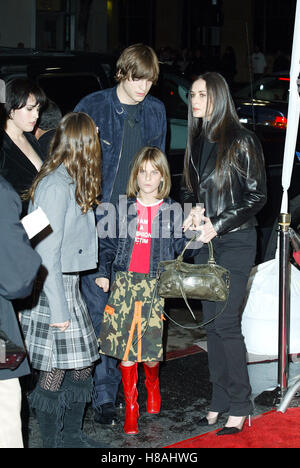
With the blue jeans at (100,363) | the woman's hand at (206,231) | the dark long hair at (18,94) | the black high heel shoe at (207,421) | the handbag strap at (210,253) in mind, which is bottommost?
the black high heel shoe at (207,421)

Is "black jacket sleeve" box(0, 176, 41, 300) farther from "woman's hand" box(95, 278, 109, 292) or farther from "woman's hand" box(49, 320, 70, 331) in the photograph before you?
"woman's hand" box(95, 278, 109, 292)

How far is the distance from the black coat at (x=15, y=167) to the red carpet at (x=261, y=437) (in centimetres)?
155

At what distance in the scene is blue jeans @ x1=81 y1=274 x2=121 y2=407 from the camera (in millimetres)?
4461

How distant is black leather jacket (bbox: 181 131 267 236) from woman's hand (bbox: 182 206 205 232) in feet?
0.20

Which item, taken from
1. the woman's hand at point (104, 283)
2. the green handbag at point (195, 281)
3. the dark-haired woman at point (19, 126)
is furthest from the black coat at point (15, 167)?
the green handbag at point (195, 281)

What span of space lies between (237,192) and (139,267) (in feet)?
2.25

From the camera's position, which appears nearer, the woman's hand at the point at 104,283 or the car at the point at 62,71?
the woman's hand at the point at 104,283

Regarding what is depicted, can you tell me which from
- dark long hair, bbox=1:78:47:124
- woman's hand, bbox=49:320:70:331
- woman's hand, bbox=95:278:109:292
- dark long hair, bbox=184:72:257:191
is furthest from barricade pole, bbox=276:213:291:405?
dark long hair, bbox=1:78:47:124

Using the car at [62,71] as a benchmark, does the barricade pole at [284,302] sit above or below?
below

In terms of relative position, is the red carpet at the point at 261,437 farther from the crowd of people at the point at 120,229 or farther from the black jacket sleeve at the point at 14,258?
the black jacket sleeve at the point at 14,258

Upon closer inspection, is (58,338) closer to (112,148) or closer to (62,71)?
(112,148)

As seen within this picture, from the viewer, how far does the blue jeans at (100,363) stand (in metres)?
4.46

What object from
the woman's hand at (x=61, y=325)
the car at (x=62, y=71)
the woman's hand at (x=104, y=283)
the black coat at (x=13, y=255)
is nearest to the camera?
the black coat at (x=13, y=255)
